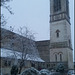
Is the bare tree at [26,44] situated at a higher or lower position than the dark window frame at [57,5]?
lower

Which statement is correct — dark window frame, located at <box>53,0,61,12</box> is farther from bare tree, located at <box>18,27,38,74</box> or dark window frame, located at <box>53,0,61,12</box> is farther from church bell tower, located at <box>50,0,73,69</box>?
bare tree, located at <box>18,27,38,74</box>

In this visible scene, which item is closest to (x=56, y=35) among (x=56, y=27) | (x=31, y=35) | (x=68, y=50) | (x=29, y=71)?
(x=56, y=27)

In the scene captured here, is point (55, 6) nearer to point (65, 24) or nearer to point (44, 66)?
point (65, 24)

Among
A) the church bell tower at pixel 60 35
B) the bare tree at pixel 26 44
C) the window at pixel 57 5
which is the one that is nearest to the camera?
the bare tree at pixel 26 44

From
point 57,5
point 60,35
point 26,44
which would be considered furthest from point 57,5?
point 26,44

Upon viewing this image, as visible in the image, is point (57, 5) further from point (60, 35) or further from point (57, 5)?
point (60, 35)

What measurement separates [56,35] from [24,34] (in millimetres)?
19065

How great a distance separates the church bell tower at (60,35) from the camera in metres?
38.4

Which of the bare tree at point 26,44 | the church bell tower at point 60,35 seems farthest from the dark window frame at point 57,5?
the bare tree at point 26,44

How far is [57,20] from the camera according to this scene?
4100 centimetres

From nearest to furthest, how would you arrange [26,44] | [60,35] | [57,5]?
1. [26,44]
2. [60,35]
3. [57,5]

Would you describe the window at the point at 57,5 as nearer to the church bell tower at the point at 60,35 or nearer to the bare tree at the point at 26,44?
the church bell tower at the point at 60,35

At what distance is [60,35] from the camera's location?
40062 mm

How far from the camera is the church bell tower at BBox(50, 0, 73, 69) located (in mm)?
38375
